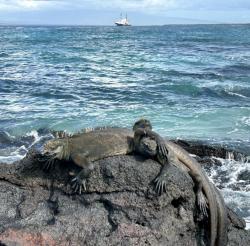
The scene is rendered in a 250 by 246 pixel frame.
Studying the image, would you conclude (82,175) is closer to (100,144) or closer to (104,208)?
(104,208)

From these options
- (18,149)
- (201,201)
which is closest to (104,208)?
(201,201)

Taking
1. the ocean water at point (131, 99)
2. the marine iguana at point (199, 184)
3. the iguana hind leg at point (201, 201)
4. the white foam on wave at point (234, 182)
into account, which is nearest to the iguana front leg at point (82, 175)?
the marine iguana at point (199, 184)

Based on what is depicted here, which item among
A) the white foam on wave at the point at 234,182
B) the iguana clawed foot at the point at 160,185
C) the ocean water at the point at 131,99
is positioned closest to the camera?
the iguana clawed foot at the point at 160,185

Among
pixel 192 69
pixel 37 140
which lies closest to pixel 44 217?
pixel 37 140

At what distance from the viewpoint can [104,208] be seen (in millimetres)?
4484

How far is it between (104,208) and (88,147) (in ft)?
2.34

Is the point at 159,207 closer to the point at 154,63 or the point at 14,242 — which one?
the point at 14,242

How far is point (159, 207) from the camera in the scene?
4473 millimetres

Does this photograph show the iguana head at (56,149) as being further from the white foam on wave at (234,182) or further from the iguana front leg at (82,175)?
the white foam on wave at (234,182)

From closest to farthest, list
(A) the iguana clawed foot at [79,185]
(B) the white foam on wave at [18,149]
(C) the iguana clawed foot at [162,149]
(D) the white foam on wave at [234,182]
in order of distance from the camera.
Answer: (A) the iguana clawed foot at [79,185], (C) the iguana clawed foot at [162,149], (D) the white foam on wave at [234,182], (B) the white foam on wave at [18,149]

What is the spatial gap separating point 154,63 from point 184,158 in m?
27.9

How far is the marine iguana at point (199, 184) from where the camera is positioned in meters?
4.62

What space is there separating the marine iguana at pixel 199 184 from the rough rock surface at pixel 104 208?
8 centimetres

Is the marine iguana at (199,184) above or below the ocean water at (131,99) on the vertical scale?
above
